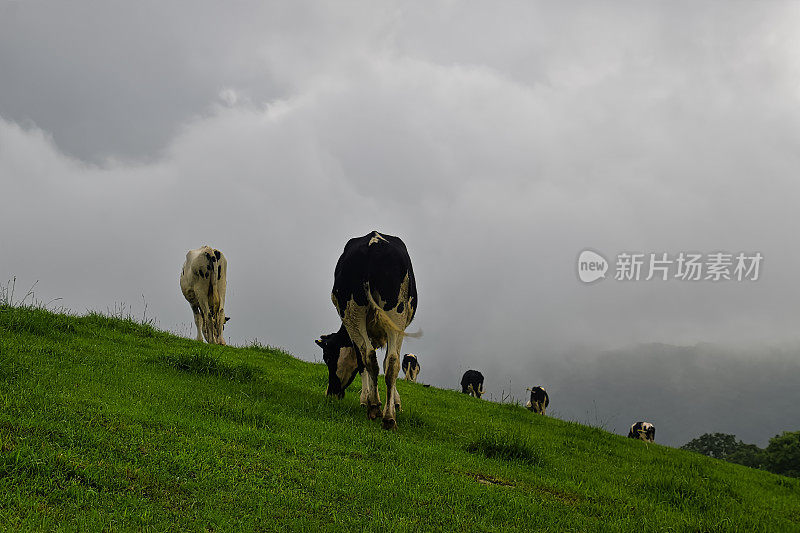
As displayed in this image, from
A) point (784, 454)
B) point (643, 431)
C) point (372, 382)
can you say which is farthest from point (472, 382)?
point (784, 454)

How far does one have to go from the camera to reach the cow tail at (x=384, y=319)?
8914 mm

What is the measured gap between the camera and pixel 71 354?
8875mm

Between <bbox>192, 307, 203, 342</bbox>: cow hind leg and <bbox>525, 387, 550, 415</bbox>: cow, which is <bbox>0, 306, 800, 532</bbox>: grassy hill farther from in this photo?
<bbox>525, 387, 550, 415</bbox>: cow

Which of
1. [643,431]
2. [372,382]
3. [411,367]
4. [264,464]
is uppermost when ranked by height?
[411,367]

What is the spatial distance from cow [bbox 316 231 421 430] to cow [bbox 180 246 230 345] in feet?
30.1

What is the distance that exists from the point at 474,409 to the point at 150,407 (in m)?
8.03

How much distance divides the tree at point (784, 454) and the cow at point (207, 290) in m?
44.4

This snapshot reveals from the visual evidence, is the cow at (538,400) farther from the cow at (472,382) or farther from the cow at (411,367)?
the cow at (411,367)

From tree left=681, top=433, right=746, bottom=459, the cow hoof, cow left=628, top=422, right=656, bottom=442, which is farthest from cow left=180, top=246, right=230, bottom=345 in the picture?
tree left=681, top=433, right=746, bottom=459

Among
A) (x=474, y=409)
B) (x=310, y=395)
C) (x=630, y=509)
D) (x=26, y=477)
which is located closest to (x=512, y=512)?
(x=630, y=509)

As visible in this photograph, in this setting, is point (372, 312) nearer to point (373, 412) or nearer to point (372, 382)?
point (372, 382)

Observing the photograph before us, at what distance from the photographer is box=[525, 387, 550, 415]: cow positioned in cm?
2864

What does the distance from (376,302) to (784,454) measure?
153ft

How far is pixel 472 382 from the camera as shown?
29.5 m
